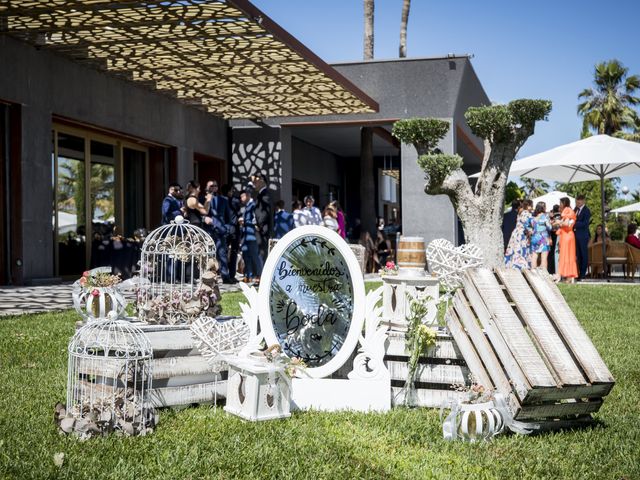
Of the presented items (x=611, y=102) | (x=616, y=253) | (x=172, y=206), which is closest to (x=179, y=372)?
(x=172, y=206)

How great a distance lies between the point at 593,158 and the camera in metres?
14.0

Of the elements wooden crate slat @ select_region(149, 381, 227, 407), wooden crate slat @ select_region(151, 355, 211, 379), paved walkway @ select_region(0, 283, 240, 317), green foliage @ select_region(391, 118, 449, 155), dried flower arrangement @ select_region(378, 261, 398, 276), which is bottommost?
wooden crate slat @ select_region(149, 381, 227, 407)

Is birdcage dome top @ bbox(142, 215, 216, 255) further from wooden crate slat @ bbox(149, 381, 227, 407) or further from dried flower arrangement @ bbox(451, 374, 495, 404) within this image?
dried flower arrangement @ bbox(451, 374, 495, 404)

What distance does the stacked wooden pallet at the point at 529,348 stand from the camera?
3.34 meters

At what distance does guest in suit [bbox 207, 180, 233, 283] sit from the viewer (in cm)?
1209

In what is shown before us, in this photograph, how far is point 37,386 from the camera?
423 cm

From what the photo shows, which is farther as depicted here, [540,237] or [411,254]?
[540,237]

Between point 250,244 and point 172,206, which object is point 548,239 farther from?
point 172,206

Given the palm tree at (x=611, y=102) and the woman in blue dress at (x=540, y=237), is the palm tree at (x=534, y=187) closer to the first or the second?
the palm tree at (x=611, y=102)

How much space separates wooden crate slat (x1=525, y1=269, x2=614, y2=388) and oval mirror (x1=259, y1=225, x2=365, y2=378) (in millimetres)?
927

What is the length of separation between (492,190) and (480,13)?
14141 millimetres

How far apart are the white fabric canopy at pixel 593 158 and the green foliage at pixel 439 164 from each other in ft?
17.2

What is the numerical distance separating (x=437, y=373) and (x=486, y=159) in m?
6.45

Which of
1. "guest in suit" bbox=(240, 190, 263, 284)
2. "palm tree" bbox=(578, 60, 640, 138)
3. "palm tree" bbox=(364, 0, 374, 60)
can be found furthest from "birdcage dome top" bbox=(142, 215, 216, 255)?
"palm tree" bbox=(578, 60, 640, 138)
